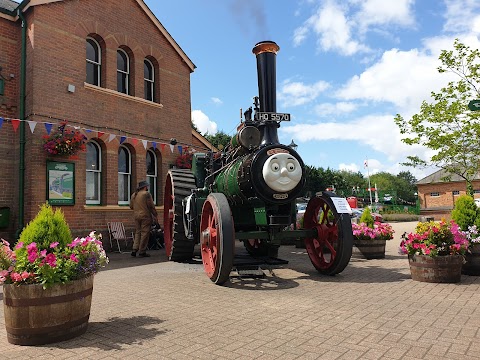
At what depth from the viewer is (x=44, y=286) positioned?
3.47 m

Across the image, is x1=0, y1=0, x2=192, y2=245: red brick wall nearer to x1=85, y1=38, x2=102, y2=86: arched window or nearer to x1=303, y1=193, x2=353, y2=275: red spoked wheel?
x1=85, y1=38, x2=102, y2=86: arched window

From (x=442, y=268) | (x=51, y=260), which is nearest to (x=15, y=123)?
(x=51, y=260)

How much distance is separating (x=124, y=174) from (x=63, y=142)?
2.71 meters

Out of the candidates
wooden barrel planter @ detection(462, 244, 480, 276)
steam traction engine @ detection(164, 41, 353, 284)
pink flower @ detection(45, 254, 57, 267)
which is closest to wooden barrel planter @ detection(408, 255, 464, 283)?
wooden barrel planter @ detection(462, 244, 480, 276)

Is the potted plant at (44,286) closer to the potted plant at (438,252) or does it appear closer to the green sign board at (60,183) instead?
the potted plant at (438,252)

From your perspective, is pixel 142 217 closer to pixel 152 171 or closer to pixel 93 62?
pixel 152 171

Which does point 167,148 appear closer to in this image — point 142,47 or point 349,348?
point 142,47

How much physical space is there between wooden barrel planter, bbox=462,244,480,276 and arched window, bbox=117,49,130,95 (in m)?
10.5

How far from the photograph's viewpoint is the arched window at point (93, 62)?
11.8 m

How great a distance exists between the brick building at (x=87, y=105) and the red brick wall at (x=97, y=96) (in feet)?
0.10

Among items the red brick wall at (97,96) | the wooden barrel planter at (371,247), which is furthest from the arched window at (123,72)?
the wooden barrel planter at (371,247)

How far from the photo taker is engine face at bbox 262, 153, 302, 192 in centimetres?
591

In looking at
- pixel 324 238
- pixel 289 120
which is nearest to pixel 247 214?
pixel 324 238

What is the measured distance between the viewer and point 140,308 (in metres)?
4.71
